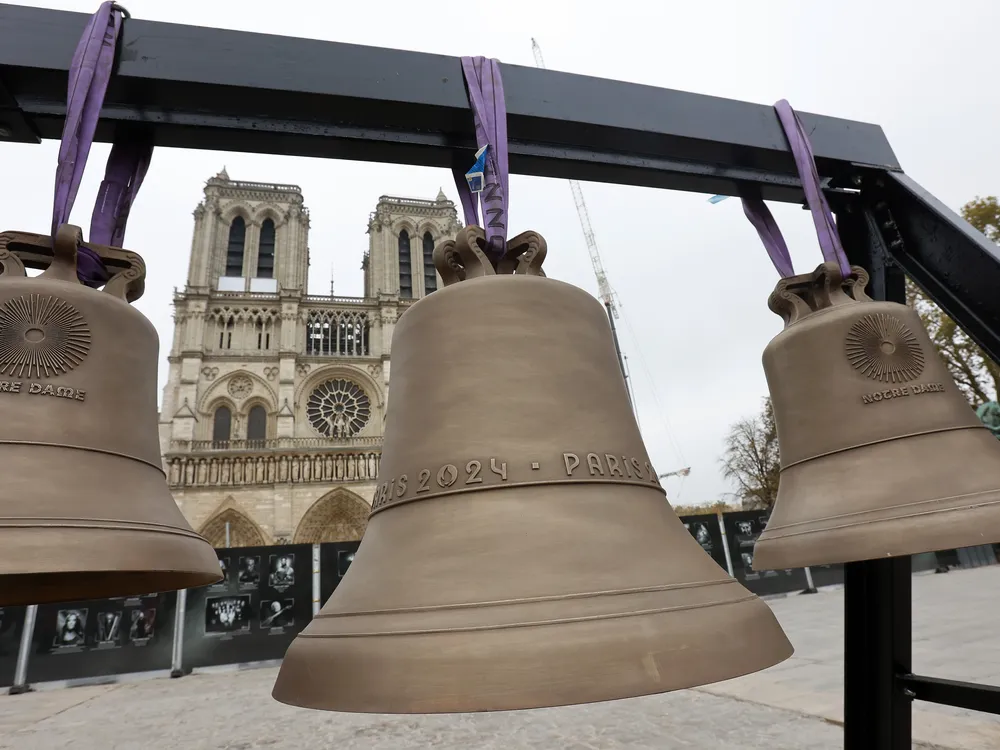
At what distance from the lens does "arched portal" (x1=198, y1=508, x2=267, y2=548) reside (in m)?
24.2

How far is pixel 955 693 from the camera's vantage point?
4.79 ft

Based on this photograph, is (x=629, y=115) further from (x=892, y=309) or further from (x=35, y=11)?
(x=35, y=11)

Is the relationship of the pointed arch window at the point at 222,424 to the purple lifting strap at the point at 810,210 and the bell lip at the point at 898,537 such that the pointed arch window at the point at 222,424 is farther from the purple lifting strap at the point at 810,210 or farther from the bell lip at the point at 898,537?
the bell lip at the point at 898,537

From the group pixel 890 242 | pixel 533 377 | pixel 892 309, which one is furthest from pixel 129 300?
pixel 890 242

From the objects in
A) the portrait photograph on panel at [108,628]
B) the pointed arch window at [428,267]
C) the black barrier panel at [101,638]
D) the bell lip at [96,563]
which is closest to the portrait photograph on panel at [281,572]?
the black barrier panel at [101,638]

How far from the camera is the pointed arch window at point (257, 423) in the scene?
2753cm

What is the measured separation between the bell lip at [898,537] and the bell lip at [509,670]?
0.38 metres

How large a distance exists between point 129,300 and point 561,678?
1139mm

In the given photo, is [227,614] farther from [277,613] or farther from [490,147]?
[490,147]

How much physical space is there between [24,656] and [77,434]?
7.78m

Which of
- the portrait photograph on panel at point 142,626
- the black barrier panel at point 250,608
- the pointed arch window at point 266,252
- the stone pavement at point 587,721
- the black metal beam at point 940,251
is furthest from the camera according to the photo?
the pointed arch window at point 266,252

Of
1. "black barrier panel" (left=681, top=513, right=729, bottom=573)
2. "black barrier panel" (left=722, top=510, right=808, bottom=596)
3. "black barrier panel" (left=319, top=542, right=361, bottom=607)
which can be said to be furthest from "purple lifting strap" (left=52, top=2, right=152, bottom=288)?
"black barrier panel" (left=722, top=510, right=808, bottom=596)

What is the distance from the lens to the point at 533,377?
108 cm

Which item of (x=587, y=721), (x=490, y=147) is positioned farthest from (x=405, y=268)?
(x=490, y=147)
